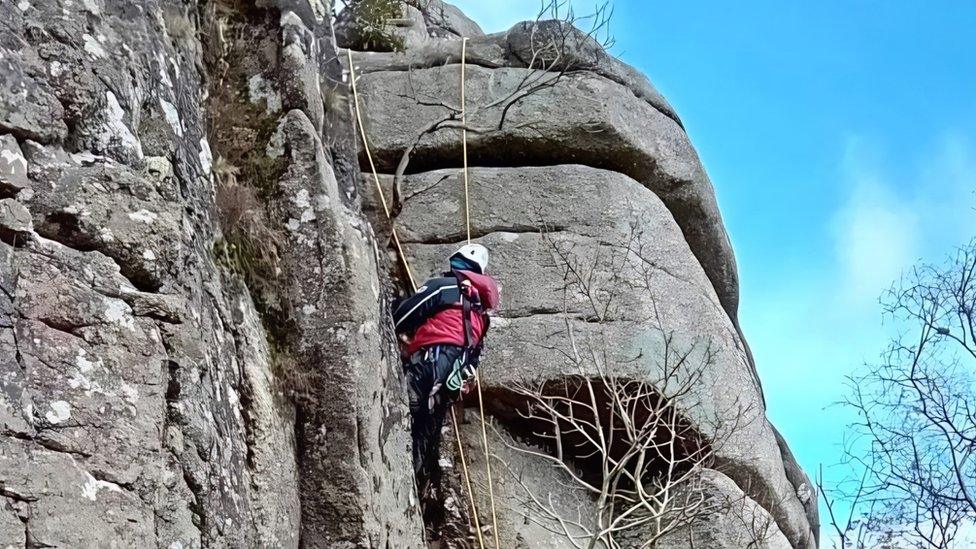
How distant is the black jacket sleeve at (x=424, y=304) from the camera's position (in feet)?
27.3

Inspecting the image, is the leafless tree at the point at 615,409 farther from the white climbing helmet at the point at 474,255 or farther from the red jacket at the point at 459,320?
the white climbing helmet at the point at 474,255

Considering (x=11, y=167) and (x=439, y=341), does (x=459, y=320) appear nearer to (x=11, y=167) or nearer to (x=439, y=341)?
(x=439, y=341)

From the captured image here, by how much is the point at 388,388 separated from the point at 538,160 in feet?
13.3

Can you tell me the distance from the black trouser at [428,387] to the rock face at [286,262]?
0.65 metres

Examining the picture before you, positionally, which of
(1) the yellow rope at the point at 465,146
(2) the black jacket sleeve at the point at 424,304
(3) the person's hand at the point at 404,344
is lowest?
(3) the person's hand at the point at 404,344

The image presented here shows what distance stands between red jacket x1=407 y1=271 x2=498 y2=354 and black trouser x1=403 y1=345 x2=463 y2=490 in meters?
0.07

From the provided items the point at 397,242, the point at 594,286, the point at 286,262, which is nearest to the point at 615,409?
the point at 594,286

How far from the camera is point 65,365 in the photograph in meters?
4.58

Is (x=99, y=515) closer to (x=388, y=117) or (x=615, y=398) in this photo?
(x=615, y=398)

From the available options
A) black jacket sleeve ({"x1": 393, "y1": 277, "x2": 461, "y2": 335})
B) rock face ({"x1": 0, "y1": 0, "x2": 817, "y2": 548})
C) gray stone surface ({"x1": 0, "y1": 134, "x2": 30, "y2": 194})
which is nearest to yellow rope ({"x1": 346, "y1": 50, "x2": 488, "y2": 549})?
rock face ({"x1": 0, "y1": 0, "x2": 817, "y2": 548})

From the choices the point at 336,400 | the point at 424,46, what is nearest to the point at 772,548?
the point at 336,400

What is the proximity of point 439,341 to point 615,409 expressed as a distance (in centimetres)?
174

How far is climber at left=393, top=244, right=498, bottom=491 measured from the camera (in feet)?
26.7

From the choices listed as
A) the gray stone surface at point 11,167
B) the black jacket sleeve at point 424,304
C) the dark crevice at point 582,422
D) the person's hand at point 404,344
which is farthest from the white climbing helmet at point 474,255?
the gray stone surface at point 11,167
